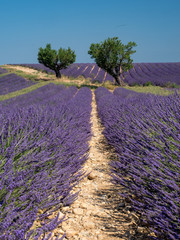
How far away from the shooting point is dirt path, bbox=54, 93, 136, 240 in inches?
64.0

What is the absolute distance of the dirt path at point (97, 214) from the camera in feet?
5.33

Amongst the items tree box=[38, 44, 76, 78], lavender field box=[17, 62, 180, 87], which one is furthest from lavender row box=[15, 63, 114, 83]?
tree box=[38, 44, 76, 78]

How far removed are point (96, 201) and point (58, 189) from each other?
531 millimetres

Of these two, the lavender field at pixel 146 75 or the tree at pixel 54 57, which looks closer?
the lavender field at pixel 146 75

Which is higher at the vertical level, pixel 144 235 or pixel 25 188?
pixel 25 188

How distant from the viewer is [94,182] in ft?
8.50

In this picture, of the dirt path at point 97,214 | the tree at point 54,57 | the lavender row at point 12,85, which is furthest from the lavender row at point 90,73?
the dirt path at point 97,214

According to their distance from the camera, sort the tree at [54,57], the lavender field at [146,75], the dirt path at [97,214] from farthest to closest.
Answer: the tree at [54,57] < the lavender field at [146,75] < the dirt path at [97,214]

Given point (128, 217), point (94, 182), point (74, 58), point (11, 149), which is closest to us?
point (11, 149)

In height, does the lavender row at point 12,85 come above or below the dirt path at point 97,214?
above

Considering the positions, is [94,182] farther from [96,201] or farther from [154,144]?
[154,144]

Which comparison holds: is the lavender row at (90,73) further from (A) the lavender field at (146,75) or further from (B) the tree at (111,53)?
(B) the tree at (111,53)

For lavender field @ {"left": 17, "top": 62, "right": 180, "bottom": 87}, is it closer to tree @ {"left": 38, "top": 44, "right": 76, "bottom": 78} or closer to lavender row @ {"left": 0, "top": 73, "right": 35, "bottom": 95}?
tree @ {"left": 38, "top": 44, "right": 76, "bottom": 78}

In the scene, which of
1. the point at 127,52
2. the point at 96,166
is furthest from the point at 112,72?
the point at 96,166
